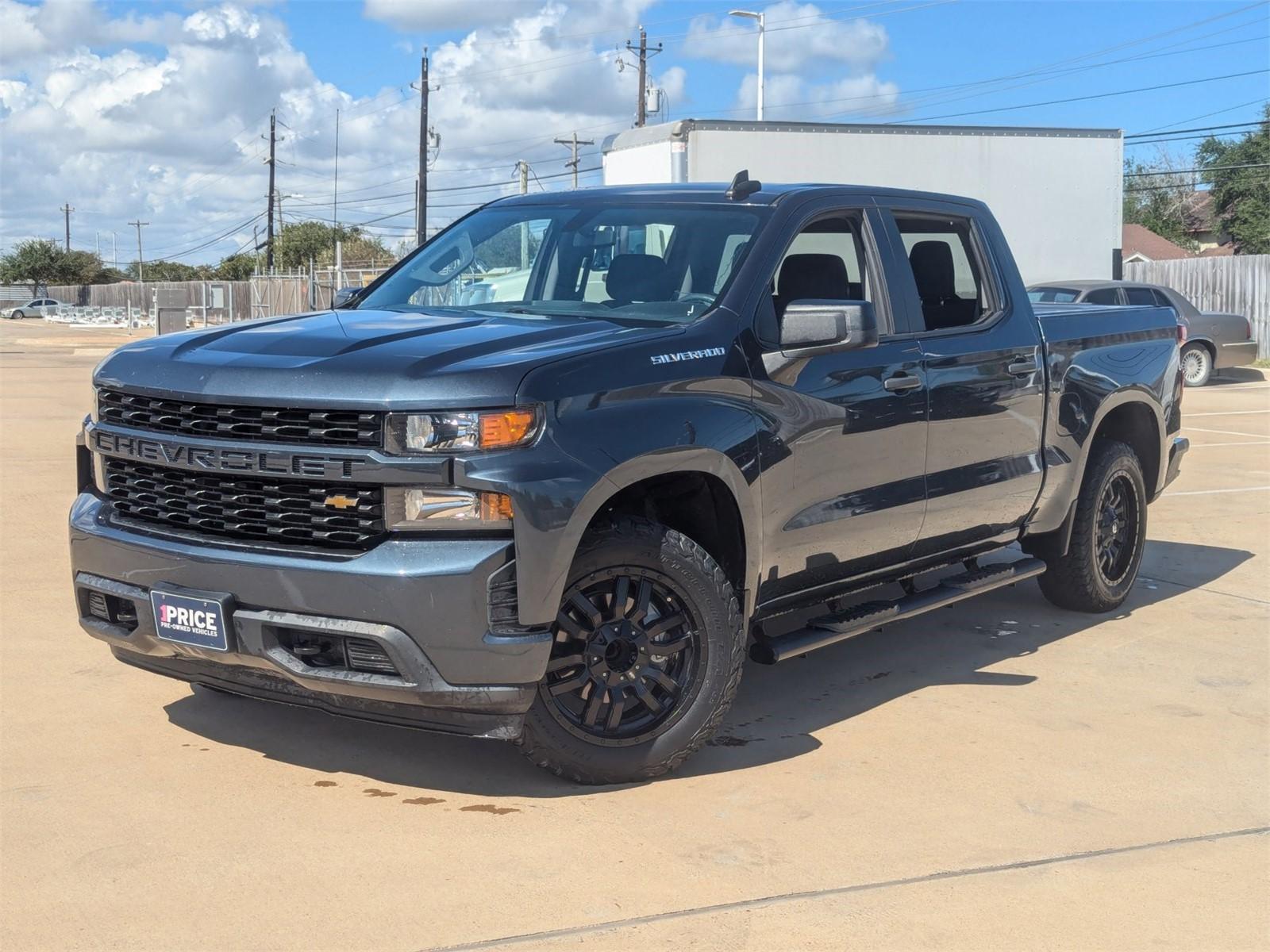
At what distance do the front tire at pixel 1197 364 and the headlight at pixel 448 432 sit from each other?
19777mm

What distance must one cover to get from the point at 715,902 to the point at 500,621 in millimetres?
985

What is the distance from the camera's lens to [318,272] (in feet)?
137

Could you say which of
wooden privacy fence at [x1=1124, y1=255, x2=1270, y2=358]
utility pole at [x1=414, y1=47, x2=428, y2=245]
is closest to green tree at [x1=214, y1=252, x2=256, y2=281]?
utility pole at [x1=414, y1=47, x2=428, y2=245]

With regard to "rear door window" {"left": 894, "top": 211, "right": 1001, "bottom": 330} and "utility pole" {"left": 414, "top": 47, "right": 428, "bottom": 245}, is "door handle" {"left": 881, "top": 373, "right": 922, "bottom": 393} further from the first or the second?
"utility pole" {"left": 414, "top": 47, "right": 428, "bottom": 245}

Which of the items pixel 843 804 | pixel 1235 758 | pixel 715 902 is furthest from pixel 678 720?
pixel 1235 758

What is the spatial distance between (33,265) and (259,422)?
118m

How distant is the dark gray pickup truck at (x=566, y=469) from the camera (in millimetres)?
4098

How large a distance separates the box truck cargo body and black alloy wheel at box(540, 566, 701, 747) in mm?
13914

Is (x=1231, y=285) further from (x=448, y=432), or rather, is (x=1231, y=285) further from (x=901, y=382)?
(x=448, y=432)

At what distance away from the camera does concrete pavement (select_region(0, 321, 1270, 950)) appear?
3650mm

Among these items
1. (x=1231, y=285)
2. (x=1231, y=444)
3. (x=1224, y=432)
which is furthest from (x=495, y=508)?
(x=1231, y=285)

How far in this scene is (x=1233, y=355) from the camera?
861 inches

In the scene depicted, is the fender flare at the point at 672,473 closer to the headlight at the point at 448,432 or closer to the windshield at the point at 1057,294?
the headlight at the point at 448,432

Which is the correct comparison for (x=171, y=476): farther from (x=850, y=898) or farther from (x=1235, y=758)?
(x=1235, y=758)
